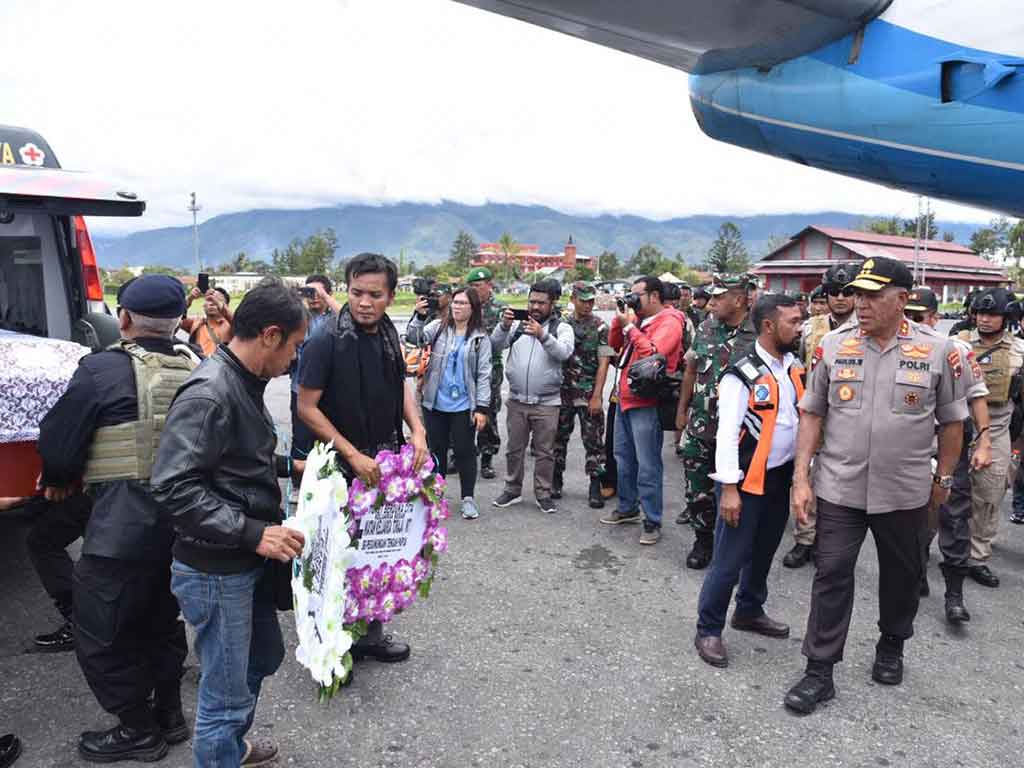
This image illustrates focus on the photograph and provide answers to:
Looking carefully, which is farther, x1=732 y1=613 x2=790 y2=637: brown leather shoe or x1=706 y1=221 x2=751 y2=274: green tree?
x1=706 y1=221 x2=751 y2=274: green tree

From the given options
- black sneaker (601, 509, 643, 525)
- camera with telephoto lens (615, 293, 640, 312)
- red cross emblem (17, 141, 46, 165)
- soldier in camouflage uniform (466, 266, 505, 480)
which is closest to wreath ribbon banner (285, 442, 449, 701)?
black sneaker (601, 509, 643, 525)

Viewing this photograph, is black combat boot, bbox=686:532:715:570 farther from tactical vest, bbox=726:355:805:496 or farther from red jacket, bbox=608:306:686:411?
tactical vest, bbox=726:355:805:496

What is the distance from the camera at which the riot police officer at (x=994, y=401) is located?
437 centimetres

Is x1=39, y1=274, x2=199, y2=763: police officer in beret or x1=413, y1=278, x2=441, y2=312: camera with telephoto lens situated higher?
x1=413, y1=278, x2=441, y2=312: camera with telephoto lens

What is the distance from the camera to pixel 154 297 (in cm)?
262

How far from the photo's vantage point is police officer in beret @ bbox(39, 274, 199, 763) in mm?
2488

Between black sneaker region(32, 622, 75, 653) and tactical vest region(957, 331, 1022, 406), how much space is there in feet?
18.0

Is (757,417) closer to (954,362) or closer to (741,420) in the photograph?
(741,420)

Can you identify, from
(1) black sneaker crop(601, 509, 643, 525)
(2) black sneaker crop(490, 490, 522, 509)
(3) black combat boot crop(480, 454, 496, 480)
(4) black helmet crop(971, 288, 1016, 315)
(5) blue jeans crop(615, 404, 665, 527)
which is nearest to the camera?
(4) black helmet crop(971, 288, 1016, 315)

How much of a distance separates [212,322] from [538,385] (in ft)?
8.41

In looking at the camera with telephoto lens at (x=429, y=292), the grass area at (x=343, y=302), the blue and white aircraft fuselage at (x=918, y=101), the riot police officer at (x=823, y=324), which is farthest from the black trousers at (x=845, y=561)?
the camera with telephoto lens at (x=429, y=292)

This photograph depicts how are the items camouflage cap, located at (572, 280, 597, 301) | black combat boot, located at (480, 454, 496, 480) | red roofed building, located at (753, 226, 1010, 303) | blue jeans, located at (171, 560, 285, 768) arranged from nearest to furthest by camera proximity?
blue jeans, located at (171, 560, 285, 768)
camouflage cap, located at (572, 280, 597, 301)
black combat boot, located at (480, 454, 496, 480)
red roofed building, located at (753, 226, 1010, 303)

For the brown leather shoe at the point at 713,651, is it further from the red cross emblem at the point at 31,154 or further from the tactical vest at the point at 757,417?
the red cross emblem at the point at 31,154

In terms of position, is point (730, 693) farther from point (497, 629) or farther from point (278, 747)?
point (278, 747)
